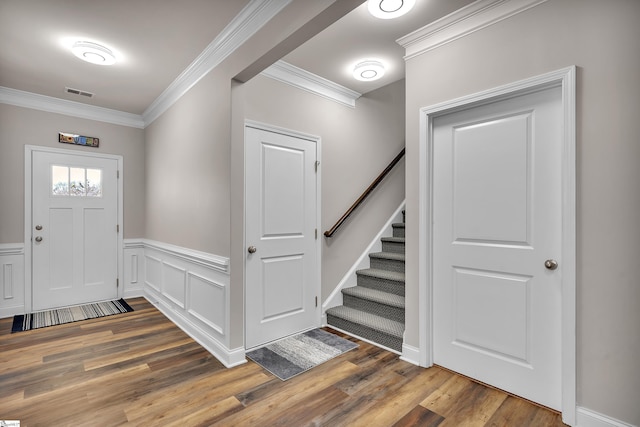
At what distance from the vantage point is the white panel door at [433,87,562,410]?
1.94m

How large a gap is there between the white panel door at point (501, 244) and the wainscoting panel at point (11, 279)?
454 cm

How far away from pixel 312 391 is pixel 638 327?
1.84 m

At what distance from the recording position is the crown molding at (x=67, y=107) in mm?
3666

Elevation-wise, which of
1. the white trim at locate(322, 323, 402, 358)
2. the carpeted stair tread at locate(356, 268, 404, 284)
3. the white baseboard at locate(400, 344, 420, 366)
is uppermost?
the carpeted stair tread at locate(356, 268, 404, 284)

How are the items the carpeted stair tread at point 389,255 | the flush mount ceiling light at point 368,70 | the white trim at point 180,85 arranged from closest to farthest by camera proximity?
1. the white trim at point 180,85
2. the flush mount ceiling light at point 368,70
3. the carpeted stair tread at point 389,255

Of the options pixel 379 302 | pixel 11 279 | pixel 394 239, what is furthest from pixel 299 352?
pixel 11 279

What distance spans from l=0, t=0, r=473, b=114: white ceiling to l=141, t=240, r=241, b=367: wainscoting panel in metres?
1.79

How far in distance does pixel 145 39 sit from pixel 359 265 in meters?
2.91

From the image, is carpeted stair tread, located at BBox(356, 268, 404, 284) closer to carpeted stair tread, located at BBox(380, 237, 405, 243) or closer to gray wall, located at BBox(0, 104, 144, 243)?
carpeted stair tread, located at BBox(380, 237, 405, 243)

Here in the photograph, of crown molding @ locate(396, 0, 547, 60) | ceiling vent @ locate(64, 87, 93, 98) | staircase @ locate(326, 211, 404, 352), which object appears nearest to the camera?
crown molding @ locate(396, 0, 547, 60)

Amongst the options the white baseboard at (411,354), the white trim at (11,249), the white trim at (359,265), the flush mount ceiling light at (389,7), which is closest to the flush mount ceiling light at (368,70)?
the flush mount ceiling light at (389,7)

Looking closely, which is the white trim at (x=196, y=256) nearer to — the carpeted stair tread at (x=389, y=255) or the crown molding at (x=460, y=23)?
the carpeted stair tread at (x=389, y=255)

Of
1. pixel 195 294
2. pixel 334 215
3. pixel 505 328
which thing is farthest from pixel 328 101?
pixel 505 328

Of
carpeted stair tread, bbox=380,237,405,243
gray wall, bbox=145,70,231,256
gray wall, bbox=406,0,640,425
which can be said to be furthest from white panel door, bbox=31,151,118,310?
gray wall, bbox=406,0,640,425
